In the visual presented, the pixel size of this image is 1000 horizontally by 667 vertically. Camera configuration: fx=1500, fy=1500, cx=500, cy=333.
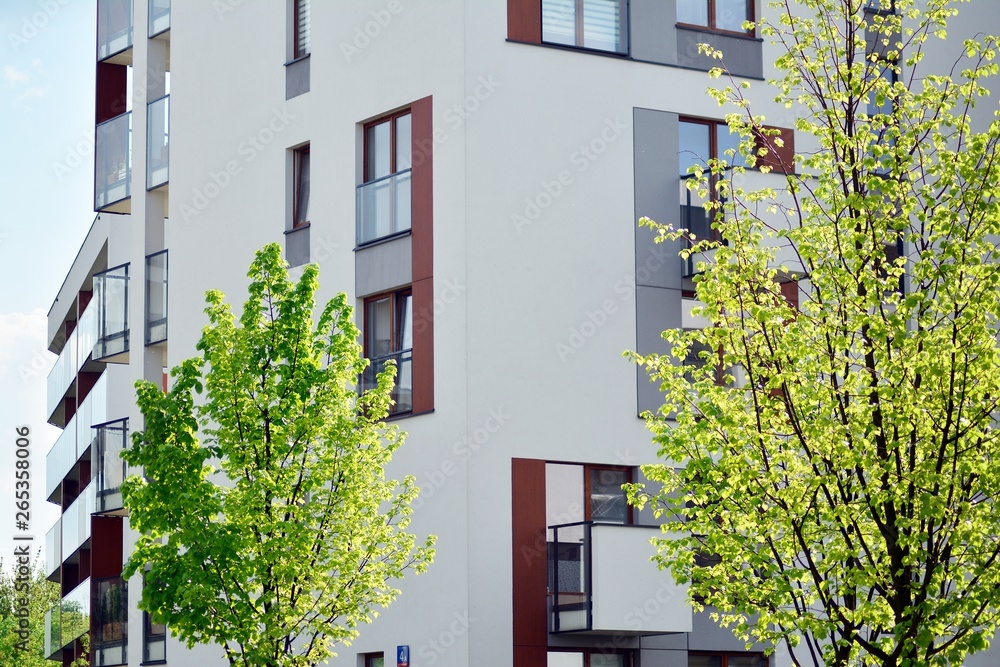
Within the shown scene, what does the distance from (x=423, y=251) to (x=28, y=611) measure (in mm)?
29273

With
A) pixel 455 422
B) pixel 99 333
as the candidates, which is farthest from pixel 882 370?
pixel 99 333

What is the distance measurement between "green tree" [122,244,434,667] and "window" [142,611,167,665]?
921 cm

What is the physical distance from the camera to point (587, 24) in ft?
74.2

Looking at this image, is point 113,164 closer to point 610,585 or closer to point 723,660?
point 610,585

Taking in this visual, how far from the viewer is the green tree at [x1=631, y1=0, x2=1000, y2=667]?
36.8ft

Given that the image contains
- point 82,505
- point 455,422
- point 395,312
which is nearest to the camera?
point 455,422

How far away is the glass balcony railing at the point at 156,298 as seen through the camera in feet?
90.7

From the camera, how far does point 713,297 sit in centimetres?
1241

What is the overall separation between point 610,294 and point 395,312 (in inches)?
126

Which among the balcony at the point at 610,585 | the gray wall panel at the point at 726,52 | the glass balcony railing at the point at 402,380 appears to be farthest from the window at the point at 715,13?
the balcony at the point at 610,585

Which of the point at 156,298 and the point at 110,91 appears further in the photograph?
the point at 110,91

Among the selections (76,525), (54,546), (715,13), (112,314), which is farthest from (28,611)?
(715,13)

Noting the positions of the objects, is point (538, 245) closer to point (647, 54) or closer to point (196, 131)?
point (647, 54)

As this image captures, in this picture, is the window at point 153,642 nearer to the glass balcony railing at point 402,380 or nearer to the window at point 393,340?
the window at point 393,340
